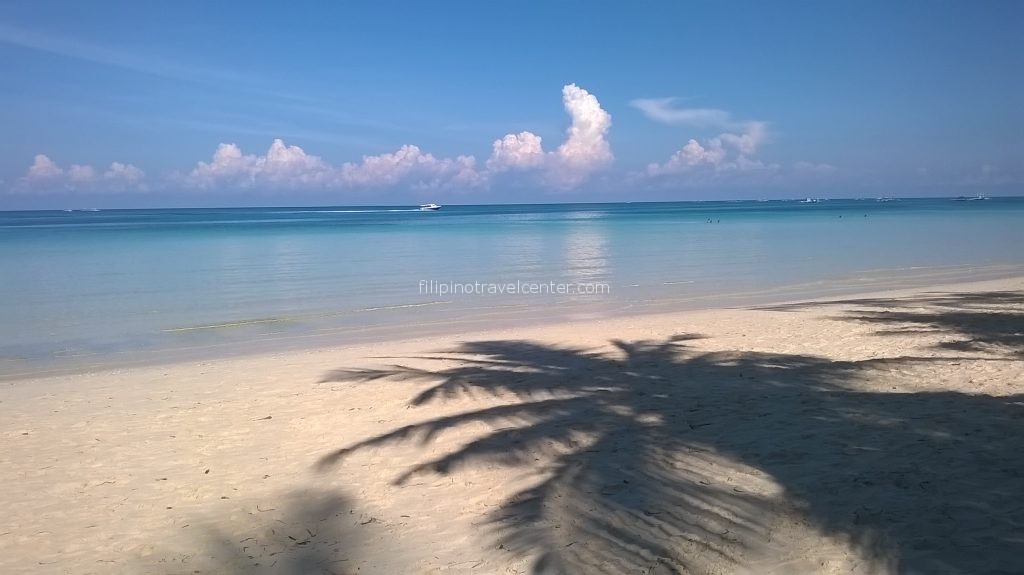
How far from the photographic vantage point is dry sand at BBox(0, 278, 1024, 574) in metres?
4.55

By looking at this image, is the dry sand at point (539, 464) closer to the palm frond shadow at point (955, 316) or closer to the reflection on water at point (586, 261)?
the palm frond shadow at point (955, 316)

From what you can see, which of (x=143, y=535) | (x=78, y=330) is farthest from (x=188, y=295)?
(x=143, y=535)

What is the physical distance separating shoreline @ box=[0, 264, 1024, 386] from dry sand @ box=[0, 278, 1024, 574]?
45.6 inches

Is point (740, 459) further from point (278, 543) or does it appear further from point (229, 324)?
point (229, 324)

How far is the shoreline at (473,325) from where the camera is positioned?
1146cm

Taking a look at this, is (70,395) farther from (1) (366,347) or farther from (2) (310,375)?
(1) (366,347)

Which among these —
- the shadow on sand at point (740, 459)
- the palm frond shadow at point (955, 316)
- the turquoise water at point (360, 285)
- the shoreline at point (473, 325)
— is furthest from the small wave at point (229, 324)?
the palm frond shadow at point (955, 316)

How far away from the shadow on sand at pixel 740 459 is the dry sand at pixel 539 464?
0.08 ft

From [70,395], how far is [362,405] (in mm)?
4297

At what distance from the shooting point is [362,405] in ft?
26.9

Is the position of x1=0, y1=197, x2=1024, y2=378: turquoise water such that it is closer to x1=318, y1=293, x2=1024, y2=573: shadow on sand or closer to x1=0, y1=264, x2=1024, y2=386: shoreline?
x1=0, y1=264, x2=1024, y2=386: shoreline

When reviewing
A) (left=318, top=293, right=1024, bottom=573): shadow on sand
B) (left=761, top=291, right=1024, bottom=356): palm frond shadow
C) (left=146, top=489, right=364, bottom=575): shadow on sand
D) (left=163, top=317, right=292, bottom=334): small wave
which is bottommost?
(left=146, top=489, right=364, bottom=575): shadow on sand

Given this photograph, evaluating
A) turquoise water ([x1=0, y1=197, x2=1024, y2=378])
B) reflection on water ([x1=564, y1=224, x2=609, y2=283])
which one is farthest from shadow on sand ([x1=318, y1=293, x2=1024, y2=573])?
reflection on water ([x1=564, y1=224, x2=609, y2=283])

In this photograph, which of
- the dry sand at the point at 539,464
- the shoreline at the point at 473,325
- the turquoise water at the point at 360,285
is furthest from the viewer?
the turquoise water at the point at 360,285
